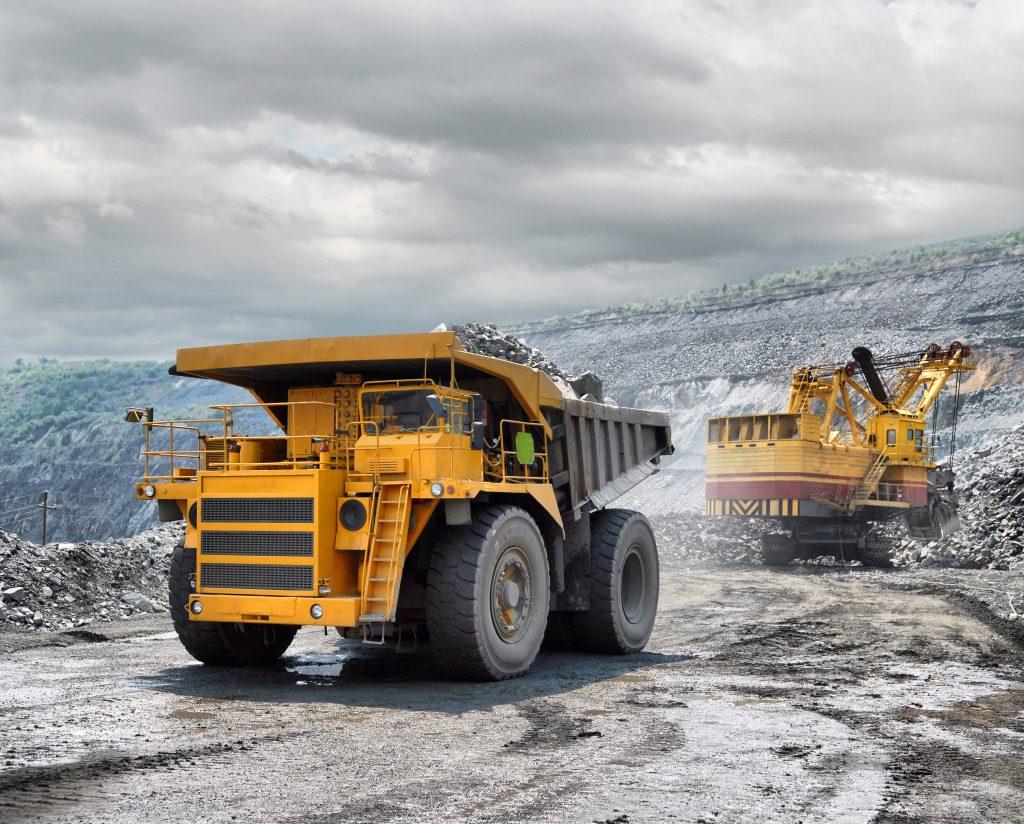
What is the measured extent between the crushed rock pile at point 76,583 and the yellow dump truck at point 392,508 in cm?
380

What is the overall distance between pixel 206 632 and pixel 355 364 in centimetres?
253

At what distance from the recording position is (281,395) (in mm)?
10648

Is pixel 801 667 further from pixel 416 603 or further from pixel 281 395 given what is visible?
pixel 281 395

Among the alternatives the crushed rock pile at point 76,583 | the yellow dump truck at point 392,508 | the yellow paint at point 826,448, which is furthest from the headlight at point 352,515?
the yellow paint at point 826,448

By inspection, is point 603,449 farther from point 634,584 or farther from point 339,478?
point 339,478

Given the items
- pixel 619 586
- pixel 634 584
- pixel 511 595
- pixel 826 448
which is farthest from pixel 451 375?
pixel 826 448

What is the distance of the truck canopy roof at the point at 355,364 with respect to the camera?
30.0 feet

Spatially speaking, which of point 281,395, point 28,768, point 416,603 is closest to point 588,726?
point 416,603

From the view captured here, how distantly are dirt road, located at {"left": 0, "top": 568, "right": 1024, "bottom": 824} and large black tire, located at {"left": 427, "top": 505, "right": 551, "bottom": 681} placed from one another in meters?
0.24

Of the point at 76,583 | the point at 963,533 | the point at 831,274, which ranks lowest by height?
the point at 76,583

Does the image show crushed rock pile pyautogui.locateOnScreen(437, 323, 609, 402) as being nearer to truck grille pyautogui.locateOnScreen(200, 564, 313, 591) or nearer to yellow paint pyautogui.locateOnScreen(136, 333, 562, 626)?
yellow paint pyautogui.locateOnScreen(136, 333, 562, 626)

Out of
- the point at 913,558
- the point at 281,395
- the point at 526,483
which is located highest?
the point at 281,395

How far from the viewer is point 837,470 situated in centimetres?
2608

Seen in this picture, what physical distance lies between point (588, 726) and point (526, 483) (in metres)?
2.89
